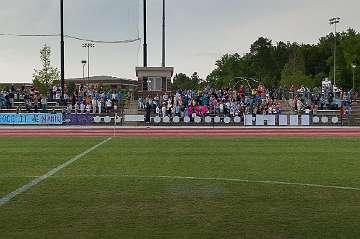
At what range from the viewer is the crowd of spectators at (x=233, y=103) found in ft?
127

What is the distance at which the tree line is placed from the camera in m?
84.6

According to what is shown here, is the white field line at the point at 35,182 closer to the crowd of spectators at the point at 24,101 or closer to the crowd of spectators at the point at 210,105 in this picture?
the crowd of spectators at the point at 210,105

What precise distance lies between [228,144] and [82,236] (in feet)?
50.1

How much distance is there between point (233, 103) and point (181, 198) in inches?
A: 1231

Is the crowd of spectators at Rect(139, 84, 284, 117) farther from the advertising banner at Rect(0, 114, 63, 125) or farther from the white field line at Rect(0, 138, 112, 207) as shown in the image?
the white field line at Rect(0, 138, 112, 207)

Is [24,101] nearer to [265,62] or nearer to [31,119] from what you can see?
[31,119]

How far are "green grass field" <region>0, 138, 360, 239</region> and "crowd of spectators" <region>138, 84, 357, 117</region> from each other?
22423 mm

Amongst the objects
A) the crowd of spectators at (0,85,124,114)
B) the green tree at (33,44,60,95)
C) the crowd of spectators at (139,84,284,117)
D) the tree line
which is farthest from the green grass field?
the tree line

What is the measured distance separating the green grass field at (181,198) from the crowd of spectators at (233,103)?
22423mm

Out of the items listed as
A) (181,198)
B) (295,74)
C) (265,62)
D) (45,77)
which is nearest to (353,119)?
(181,198)

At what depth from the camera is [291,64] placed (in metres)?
97.1

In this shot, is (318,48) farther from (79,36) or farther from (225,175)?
(225,175)

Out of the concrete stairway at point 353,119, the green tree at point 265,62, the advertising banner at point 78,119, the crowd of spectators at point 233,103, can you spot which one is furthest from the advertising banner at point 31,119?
the green tree at point 265,62

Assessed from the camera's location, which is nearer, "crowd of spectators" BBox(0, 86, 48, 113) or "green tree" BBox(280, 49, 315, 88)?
"crowd of spectators" BBox(0, 86, 48, 113)
